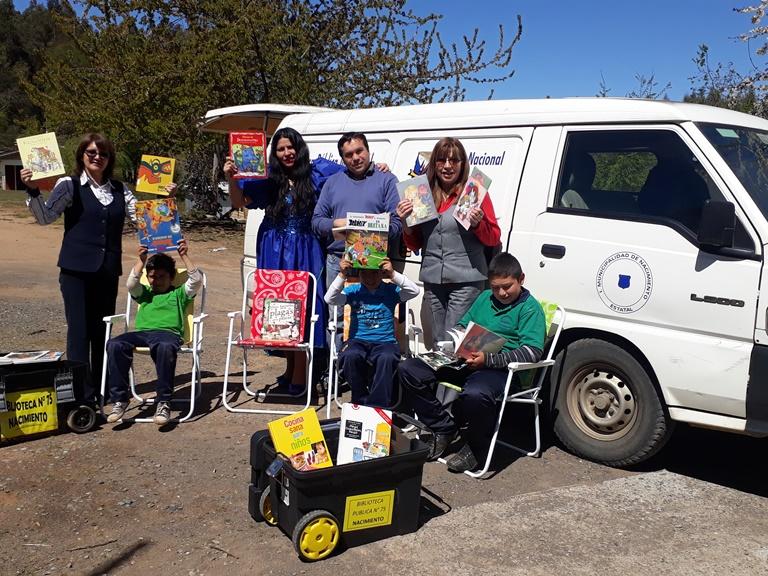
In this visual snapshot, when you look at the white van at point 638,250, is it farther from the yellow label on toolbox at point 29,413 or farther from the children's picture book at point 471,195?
the yellow label on toolbox at point 29,413

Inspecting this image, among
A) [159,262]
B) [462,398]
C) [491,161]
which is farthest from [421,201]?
[159,262]

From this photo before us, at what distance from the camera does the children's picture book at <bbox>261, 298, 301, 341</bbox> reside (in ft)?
19.5

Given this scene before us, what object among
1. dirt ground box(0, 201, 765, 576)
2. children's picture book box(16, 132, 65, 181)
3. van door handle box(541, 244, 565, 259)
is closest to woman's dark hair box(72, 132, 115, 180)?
children's picture book box(16, 132, 65, 181)

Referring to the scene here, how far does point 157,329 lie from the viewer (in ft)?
18.4

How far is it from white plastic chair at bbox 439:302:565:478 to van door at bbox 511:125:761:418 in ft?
0.34

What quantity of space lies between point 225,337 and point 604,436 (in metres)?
4.82

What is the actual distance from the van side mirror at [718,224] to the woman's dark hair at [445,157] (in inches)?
60.5

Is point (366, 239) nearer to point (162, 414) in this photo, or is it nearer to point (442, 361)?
point (442, 361)

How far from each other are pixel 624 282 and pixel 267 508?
247cm

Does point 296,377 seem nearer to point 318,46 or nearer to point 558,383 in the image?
point 558,383

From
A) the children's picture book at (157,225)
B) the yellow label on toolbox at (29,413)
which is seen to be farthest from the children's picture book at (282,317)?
the yellow label on toolbox at (29,413)

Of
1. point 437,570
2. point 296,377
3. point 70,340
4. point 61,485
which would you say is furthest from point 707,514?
point 70,340

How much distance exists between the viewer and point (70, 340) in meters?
5.55

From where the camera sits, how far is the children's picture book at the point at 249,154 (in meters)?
5.66
